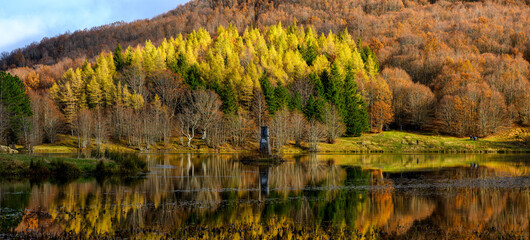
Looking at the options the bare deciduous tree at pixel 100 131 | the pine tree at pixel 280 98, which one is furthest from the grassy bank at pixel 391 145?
the pine tree at pixel 280 98

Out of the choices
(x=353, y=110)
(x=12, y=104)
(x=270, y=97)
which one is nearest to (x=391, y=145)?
(x=353, y=110)

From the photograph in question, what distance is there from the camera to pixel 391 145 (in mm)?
84562

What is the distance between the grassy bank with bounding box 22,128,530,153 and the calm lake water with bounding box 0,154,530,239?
42.4 meters

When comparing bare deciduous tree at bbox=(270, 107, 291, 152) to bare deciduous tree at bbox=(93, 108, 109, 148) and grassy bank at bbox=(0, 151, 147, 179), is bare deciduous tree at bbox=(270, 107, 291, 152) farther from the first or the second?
grassy bank at bbox=(0, 151, 147, 179)

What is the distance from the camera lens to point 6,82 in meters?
72.7

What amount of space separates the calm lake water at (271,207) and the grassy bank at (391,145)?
139ft

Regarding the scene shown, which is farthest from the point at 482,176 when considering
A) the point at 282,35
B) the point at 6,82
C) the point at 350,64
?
the point at 282,35

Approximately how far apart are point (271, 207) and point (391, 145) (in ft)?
209

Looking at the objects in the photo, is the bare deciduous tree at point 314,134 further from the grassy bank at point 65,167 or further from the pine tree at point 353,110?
the grassy bank at point 65,167

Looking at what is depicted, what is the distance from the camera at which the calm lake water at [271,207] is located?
64.4 ft

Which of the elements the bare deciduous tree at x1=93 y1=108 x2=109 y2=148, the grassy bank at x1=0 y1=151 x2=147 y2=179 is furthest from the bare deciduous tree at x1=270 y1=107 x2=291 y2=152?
the grassy bank at x1=0 y1=151 x2=147 y2=179

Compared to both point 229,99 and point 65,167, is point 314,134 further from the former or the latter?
point 65,167

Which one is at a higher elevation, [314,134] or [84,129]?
[84,129]

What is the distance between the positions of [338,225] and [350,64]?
10002 cm
